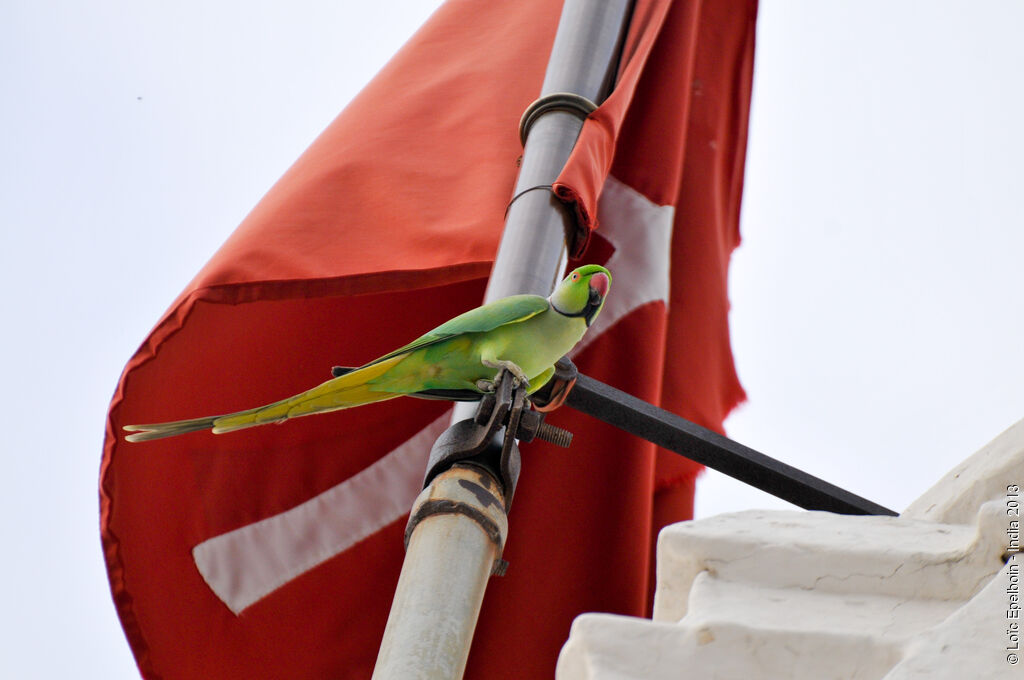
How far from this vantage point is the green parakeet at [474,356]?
143cm

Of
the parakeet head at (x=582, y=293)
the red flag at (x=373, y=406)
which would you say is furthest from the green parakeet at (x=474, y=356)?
the red flag at (x=373, y=406)

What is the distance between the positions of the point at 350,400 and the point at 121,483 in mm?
650

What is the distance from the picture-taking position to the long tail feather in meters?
1.38

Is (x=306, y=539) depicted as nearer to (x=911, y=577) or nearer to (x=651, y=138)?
(x=651, y=138)

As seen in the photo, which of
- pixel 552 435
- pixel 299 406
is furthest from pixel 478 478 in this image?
pixel 299 406

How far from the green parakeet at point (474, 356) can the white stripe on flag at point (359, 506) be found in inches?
25.8

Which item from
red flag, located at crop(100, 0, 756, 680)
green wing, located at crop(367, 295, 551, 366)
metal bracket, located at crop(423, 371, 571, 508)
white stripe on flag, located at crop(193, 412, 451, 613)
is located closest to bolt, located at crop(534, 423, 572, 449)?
metal bracket, located at crop(423, 371, 571, 508)

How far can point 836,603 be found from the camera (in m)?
0.82

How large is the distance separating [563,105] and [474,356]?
2.41 ft

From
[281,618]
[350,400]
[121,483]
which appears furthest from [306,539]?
[350,400]

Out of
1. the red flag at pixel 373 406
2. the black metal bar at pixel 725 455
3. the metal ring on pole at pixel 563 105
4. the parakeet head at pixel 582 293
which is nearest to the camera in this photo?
the black metal bar at pixel 725 455

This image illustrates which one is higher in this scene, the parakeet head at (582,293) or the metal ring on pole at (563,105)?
the metal ring on pole at (563,105)

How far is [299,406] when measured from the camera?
1.41 m
